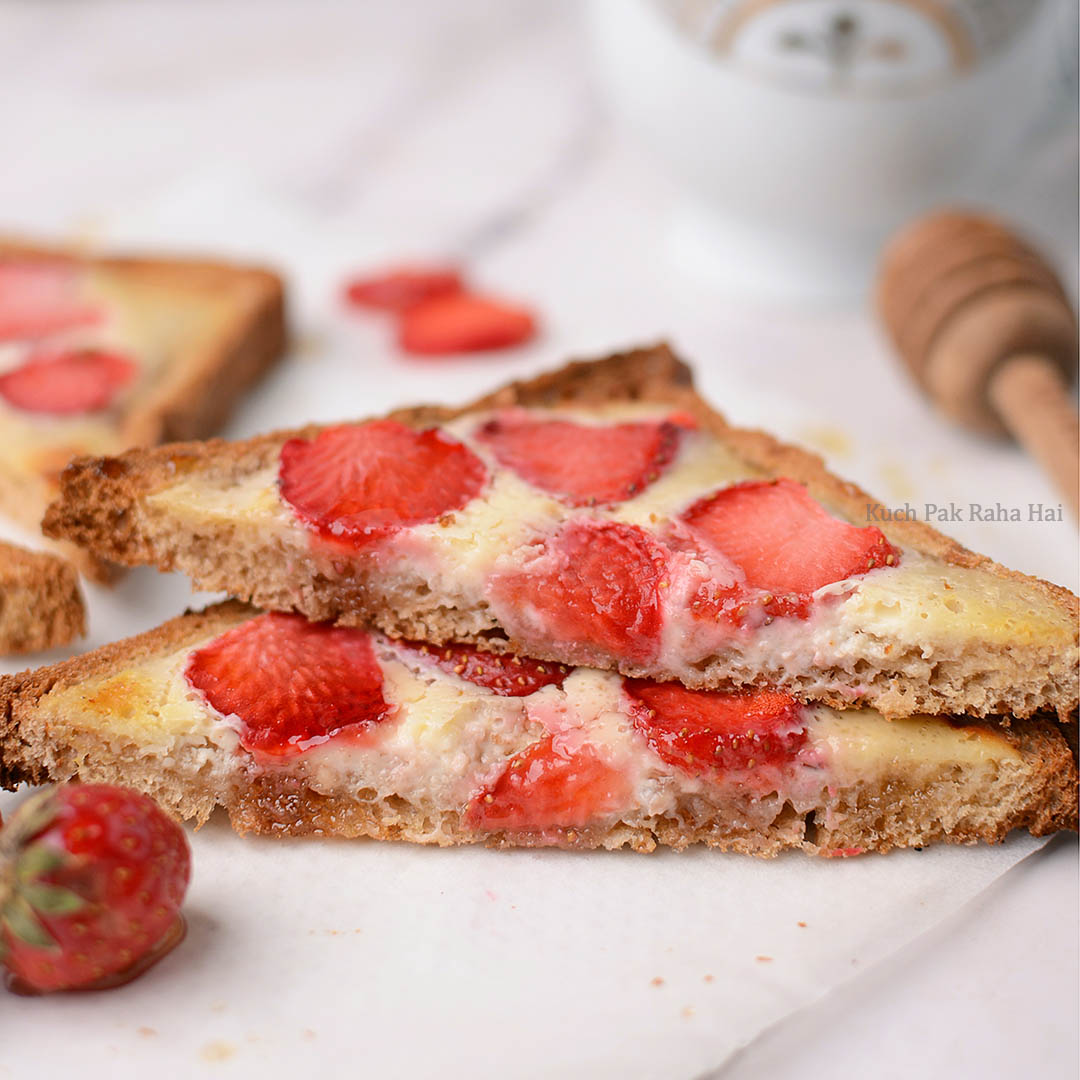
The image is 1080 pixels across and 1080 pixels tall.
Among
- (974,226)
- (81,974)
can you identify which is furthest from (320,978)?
(974,226)

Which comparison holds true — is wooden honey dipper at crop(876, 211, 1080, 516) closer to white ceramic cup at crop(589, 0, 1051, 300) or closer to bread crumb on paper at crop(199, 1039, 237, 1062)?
white ceramic cup at crop(589, 0, 1051, 300)

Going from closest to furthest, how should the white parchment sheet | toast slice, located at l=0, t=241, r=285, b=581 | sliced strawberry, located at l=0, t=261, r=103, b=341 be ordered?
the white parchment sheet
toast slice, located at l=0, t=241, r=285, b=581
sliced strawberry, located at l=0, t=261, r=103, b=341

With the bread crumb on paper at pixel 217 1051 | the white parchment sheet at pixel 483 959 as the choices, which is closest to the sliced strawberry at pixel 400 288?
the white parchment sheet at pixel 483 959

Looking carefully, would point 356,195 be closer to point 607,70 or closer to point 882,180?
point 607,70

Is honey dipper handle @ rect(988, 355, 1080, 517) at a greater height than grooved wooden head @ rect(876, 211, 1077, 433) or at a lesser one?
lesser

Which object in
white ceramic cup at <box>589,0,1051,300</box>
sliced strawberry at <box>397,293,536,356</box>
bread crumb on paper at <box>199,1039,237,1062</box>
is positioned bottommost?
bread crumb on paper at <box>199,1039,237,1062</box>

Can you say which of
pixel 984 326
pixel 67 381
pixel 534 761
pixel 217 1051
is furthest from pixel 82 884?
pixel 984 326

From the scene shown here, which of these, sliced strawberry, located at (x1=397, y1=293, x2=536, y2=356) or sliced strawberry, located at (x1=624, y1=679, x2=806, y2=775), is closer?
sliced strawberry, located at (x1=624, y1=679, x2=806, y2=775)

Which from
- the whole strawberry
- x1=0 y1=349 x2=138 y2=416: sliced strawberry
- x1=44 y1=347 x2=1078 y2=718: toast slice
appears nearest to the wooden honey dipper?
x1=44 y1=347 x2=1078 y2=718: toast slice
